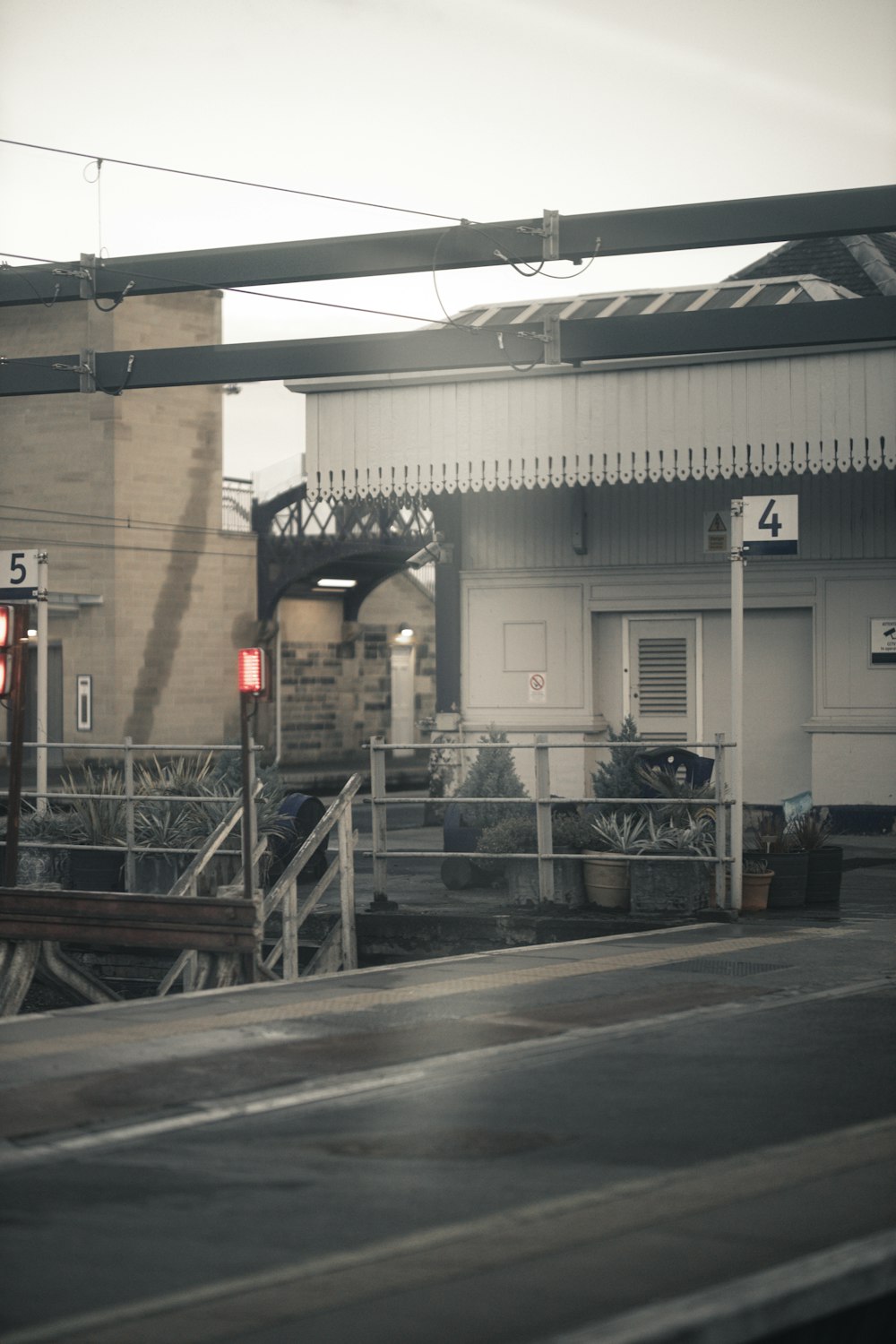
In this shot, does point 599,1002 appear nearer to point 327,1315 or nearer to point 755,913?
point 755,913

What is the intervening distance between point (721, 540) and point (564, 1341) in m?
9.54

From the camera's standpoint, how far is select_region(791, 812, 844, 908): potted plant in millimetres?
13625

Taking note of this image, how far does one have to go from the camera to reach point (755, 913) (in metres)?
13.4

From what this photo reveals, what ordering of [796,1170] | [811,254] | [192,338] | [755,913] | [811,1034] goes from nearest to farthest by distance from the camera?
1. [796,1170]
2. [811,1034]
3. [755,913]
4. [811,254]
5. [192,338]

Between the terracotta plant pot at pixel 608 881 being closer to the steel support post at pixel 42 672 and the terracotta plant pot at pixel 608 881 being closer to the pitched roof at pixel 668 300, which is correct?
the steel support post at pixel 42 672

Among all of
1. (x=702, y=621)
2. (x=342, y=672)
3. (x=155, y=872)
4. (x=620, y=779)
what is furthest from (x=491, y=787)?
(x=342, y=672)

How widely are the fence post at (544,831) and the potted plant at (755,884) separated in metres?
1.43

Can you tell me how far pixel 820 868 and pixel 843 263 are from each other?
10376 mm

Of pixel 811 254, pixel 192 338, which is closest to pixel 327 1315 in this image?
pixel 811 254

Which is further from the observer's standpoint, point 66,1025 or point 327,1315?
point 66,1025

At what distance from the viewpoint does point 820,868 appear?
44.9 feet

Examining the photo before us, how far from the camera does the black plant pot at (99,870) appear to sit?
15305 millimetres

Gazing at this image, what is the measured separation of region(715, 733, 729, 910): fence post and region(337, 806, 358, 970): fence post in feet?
8.77

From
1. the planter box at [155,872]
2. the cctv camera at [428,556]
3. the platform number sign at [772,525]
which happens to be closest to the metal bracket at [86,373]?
the planter box at [155,872]
